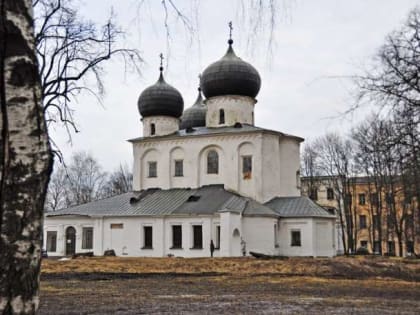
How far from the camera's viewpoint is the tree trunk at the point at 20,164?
2.62 meters

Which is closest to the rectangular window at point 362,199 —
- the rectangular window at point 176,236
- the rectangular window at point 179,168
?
the rectangular window at point 179,168

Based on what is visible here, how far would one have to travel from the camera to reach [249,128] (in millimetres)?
43500

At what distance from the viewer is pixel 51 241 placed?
43.4m

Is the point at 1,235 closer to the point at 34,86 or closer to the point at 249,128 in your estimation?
the point at 34,86

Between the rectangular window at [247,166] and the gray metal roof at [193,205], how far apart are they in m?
1.91

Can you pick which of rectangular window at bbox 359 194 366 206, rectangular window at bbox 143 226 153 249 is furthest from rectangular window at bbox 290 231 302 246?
rectangular window at bbox 359 194 366 206

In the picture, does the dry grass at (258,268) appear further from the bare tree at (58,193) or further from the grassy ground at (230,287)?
the bare tree at (58,193)

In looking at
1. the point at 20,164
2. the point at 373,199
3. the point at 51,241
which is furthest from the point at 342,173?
the point at 20,164

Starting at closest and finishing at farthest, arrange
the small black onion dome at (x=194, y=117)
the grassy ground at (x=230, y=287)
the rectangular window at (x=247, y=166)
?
the grassy ground at (x=230, y=287)
the rectangular window at (x=247, y=166)
the small black onion dome at (x=194, y=117)

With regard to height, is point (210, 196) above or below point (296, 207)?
above

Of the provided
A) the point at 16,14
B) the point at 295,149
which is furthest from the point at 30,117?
the point at 295,149

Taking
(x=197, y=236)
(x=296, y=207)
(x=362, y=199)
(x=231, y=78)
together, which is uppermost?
(x=231, y=78)

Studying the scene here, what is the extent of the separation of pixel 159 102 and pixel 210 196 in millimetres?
11469

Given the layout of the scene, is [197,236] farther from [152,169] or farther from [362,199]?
[362,199]
